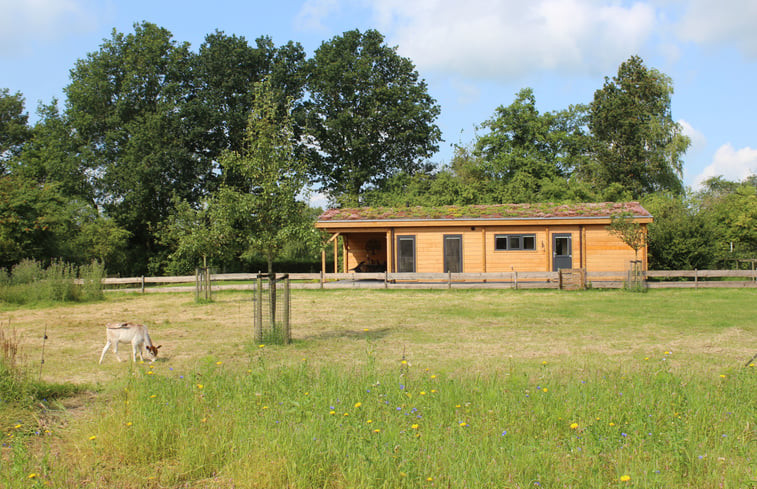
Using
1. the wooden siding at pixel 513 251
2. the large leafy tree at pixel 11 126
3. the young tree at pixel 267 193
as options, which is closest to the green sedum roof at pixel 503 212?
the wooden siding at pixel 513 251

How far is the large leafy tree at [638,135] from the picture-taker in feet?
145

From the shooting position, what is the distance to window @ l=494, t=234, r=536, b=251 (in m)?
24.0

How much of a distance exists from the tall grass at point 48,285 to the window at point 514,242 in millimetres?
15226

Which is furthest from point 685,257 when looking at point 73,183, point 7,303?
point 73,183

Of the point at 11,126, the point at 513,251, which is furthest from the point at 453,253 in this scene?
the point at 11,126

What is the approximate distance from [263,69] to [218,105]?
180 inches

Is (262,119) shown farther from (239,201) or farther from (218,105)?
(218,105)

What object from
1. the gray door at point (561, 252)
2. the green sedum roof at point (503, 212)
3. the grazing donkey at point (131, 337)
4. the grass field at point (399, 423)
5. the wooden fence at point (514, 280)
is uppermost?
the green sedum roof at point (503, 212)

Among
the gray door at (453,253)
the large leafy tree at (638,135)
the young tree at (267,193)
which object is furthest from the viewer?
the large leafy tree at (638,135)

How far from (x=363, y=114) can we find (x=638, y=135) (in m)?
21.0

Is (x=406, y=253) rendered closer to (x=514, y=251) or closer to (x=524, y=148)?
(x=514, y=251)

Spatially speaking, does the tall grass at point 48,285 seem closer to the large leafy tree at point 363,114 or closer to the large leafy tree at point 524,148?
the large leafy tree at point 363,114

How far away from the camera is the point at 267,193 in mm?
10211

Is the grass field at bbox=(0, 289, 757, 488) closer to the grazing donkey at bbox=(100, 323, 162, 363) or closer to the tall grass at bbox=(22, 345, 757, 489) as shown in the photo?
the tall grass at bbox=(22, 345, 757, 489)
